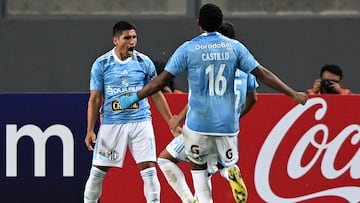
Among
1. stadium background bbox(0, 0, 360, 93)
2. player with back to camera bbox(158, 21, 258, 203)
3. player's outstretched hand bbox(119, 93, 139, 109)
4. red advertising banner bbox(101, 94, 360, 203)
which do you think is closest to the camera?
player's outstretched hand bbox(119, 93, 139, 109)

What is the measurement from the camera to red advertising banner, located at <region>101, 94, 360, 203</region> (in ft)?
39.5

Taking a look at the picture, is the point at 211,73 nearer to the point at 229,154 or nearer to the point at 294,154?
the point at 229,154

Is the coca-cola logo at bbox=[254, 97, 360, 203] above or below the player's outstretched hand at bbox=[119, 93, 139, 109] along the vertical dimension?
below

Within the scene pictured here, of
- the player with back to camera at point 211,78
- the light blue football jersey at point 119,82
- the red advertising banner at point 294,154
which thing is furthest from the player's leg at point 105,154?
the player with back to camera at point 211,78

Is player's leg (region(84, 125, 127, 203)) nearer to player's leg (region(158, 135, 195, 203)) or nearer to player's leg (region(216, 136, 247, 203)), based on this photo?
player's leg (region(158, 135, 195, 203))

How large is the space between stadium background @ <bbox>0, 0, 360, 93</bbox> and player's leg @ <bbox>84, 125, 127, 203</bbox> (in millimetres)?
5601

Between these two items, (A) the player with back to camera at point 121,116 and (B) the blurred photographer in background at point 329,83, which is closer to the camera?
(A) the player with back to camera at point 121,116

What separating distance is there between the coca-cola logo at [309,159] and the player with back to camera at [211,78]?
205 cm

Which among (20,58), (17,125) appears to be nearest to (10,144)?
(17,125)

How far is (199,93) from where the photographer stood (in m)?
9.93

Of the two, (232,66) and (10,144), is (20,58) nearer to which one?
(10,144)

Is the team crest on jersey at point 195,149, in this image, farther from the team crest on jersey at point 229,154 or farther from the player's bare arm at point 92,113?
the player's bare arm at point 92,113

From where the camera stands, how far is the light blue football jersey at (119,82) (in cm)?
1109

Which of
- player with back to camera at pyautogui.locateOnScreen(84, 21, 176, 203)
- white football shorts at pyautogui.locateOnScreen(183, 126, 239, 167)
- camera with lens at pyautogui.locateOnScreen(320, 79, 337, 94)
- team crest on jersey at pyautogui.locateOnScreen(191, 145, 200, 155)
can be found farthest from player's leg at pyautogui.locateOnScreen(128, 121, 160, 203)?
camera with lens at pyautogui.locateOnScreen(320, 79, 337, 94)
